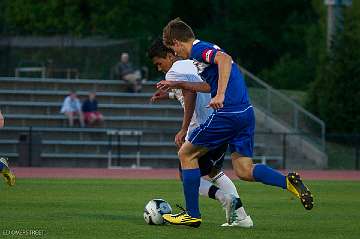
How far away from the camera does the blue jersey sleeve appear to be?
11.9 meters

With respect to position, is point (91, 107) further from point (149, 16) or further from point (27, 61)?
point (149, 16)

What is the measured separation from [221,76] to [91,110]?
22.1 meters

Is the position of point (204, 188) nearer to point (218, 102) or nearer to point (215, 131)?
point (215, 131)

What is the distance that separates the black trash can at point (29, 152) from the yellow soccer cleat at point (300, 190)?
66.4 feet

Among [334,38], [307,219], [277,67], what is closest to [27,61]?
[334,38]

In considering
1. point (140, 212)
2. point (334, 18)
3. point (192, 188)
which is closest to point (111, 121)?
point (334, 18)

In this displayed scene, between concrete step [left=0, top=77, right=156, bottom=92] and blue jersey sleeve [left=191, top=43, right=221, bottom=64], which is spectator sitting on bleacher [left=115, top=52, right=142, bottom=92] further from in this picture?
blue jersey sleeve [left=191, top=43, right=221, bottom=64]

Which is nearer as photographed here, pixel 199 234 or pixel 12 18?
pixel 199 234

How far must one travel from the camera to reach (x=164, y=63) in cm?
1264

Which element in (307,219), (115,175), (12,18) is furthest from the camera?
(12,18)

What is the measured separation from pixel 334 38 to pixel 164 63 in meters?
22.7

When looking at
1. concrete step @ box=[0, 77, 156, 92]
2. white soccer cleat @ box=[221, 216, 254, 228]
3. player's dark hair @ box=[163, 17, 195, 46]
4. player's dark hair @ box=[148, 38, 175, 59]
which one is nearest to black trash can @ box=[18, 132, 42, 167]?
concrete step @ box=[0, 77, 156, 92]

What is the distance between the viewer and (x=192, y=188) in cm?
1216

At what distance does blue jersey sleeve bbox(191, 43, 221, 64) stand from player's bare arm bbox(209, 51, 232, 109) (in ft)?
0.18
